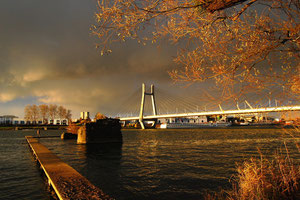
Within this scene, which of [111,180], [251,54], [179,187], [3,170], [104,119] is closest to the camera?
[251,54]

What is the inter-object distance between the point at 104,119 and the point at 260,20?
28032 millimetres

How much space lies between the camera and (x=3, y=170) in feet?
40.4

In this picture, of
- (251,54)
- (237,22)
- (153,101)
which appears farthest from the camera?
(153,101)

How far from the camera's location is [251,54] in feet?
16.1

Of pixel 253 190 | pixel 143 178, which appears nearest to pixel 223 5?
pixel 253 190

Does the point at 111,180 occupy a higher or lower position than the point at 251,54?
lower

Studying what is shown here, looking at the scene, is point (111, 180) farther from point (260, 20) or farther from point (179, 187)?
point (260, 20)

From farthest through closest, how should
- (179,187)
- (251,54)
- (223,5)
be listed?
(179,187), (251,54), (223,5)

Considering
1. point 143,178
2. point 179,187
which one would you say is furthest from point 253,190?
point 143,178

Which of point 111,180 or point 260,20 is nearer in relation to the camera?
point 260,20

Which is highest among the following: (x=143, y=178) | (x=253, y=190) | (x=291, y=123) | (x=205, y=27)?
(x=205, y=27)

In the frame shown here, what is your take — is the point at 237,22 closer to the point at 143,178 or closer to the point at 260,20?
the point at 260,20

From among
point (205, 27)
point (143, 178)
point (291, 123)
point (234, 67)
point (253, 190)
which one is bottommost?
point (143, 178)

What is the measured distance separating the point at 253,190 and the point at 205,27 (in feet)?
13.5
